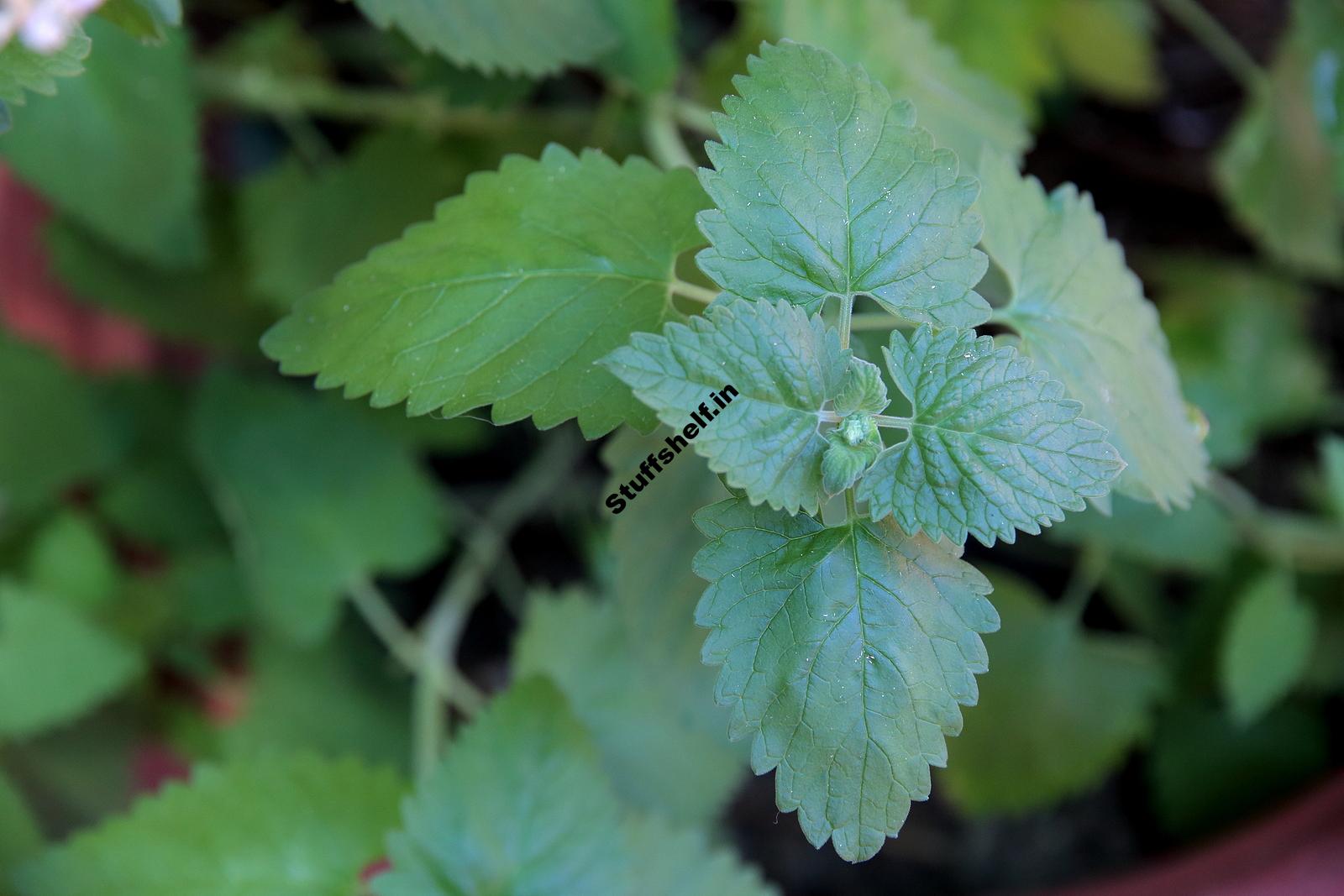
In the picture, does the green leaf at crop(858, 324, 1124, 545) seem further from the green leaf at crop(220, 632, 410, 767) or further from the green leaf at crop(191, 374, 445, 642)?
the green leaf at crop(220, 632, 410, 767)

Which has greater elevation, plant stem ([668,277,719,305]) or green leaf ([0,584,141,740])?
plant stem ([668,277,719,305])

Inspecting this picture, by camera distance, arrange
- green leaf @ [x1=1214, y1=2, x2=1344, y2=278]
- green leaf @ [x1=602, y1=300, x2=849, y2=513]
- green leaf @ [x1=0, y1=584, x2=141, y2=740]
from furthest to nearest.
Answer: green leaf @ [x1=1214, y1=2, x2=1344, y2=278], green leaf @ [x1=0, y1=584, x2=141, y2=740], green leaf @ [x1=602, y1=300, x2=849, y2=513]

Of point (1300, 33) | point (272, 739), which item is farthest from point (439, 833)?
point (1300, 33)

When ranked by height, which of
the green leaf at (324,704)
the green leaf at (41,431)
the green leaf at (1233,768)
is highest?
the green leaf at (41,431)

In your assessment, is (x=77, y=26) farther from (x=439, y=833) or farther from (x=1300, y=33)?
(x=1300, y=33)

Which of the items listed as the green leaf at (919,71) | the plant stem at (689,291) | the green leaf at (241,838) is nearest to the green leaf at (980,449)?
the plant stem at (689,291)

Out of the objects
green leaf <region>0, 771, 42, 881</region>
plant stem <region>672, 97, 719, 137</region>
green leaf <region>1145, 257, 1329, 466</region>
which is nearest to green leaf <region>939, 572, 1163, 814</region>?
green leaf <region>1145, 257, 1329, 466</region>

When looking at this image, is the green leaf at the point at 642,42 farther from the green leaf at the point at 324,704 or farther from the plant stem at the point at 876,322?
the green leaf at the point at 324,704
